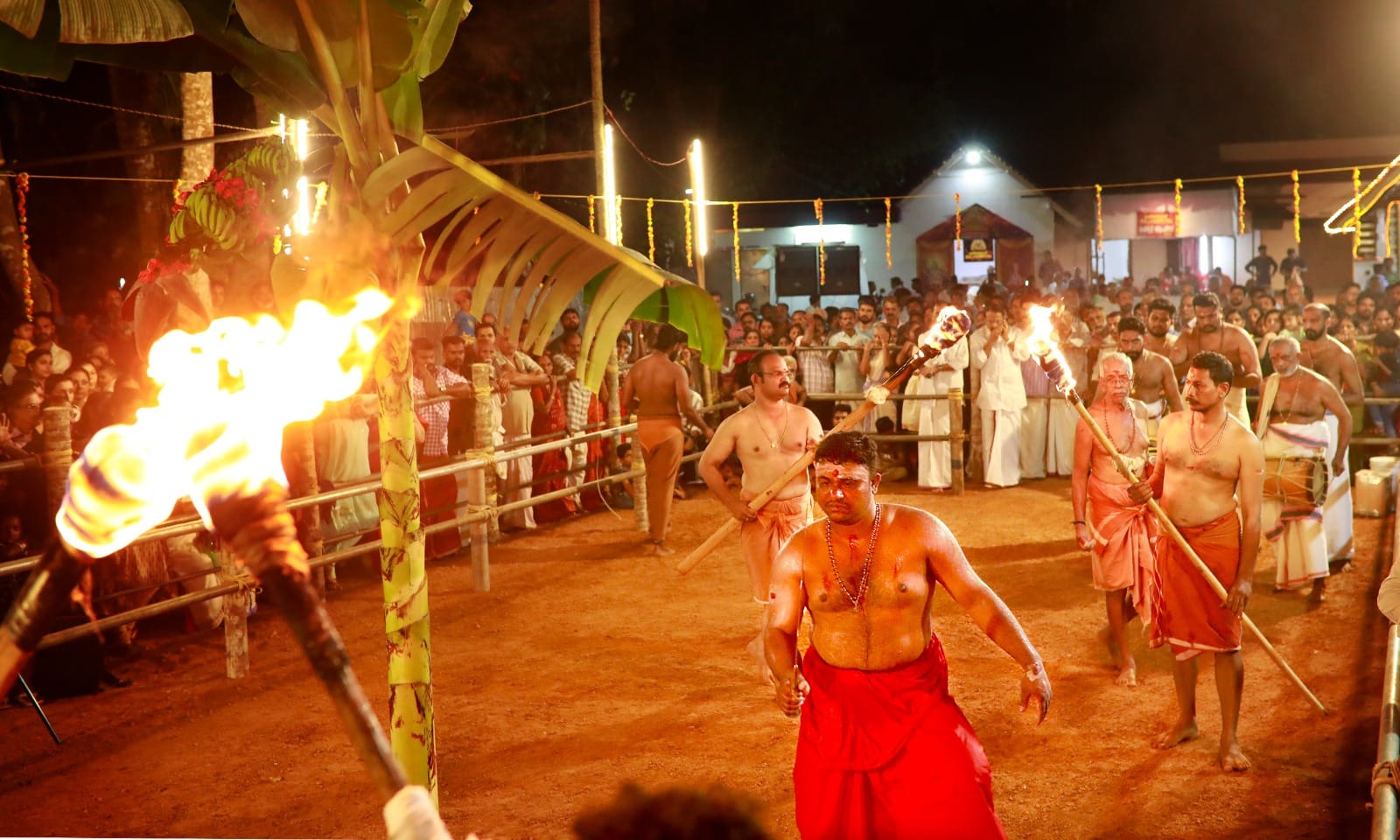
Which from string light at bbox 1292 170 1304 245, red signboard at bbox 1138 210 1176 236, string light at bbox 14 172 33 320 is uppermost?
red signboard at bbox 1138 210 1176 236

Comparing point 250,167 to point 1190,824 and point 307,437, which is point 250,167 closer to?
point 307,437

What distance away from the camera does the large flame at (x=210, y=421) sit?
2191 mm

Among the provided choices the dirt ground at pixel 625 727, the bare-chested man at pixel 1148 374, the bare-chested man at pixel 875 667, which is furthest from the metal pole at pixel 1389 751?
the bare-chested man at pixel 1148 374

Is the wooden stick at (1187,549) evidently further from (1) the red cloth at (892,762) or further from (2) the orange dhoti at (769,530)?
(1) the red cloth at (892,762)

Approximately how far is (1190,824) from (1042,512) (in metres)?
7.82

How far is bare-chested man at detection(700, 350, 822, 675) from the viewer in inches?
292

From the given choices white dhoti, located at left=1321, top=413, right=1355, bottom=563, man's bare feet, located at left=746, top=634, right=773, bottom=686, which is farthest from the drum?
man's bare feet, located at left=746, top=634, right=773, bottom=686

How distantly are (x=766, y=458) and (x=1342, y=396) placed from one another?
6979 mm

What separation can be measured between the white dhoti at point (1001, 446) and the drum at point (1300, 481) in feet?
17.1

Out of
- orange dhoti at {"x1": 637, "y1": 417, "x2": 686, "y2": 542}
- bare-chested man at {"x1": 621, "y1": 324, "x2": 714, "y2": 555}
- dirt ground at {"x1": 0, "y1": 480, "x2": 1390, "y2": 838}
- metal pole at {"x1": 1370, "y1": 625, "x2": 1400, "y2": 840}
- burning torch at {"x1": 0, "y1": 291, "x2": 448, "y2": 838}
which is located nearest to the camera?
burning torch at {"x1": 0, "y1": 291, "x2": 448, "y2": 838}

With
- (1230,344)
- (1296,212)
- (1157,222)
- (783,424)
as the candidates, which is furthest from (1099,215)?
(783,424)

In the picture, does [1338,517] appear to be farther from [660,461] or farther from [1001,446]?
[660,461]

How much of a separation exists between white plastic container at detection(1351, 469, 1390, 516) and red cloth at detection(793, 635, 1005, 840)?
9908mm

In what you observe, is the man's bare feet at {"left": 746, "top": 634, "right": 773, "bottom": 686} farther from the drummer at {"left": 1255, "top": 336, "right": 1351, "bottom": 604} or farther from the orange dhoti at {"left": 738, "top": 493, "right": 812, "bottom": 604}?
the drummer at {"left": 1255, "top": 336, "right": 1351, "bottom": 604}
